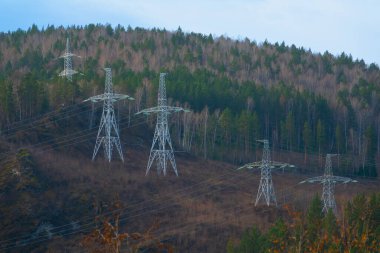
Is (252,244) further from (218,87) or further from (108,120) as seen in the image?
(218,87)

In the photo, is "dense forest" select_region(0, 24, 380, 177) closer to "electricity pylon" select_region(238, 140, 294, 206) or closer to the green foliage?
"electricity pylon" select_region(238, 140, 294, 206)

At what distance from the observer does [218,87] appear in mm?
66688

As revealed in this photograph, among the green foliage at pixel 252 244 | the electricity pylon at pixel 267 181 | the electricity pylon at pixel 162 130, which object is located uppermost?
the electricity pylon at pixel 162 130

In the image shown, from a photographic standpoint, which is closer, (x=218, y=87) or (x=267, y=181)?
(x=267, y=181)

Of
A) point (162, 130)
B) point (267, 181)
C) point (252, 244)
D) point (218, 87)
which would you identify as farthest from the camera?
point (218, 87)

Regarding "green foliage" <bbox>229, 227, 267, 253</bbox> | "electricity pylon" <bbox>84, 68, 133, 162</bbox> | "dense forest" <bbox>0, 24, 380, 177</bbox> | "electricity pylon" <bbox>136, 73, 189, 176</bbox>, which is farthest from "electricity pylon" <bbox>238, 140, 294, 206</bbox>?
"green foliage" <bbox>229, 227, 267, 253</bbox>

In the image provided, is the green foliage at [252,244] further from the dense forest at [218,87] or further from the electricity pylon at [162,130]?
the dense forest at [218,87]

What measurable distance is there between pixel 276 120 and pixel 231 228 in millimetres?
26789

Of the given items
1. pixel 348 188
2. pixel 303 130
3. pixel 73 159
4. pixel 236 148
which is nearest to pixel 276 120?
pixel 303 130

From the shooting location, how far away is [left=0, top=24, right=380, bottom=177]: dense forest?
55.4m

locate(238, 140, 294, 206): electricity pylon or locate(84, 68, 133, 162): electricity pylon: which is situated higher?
Answer: locate(84, 68, 133, 162): electricity pylon

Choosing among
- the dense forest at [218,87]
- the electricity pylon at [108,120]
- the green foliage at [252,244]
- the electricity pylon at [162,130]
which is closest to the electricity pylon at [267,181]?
the electricity pylon at [162,130]

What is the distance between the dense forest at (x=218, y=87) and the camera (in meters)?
55.4

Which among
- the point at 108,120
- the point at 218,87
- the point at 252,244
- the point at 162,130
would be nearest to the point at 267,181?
the point at 162,130
